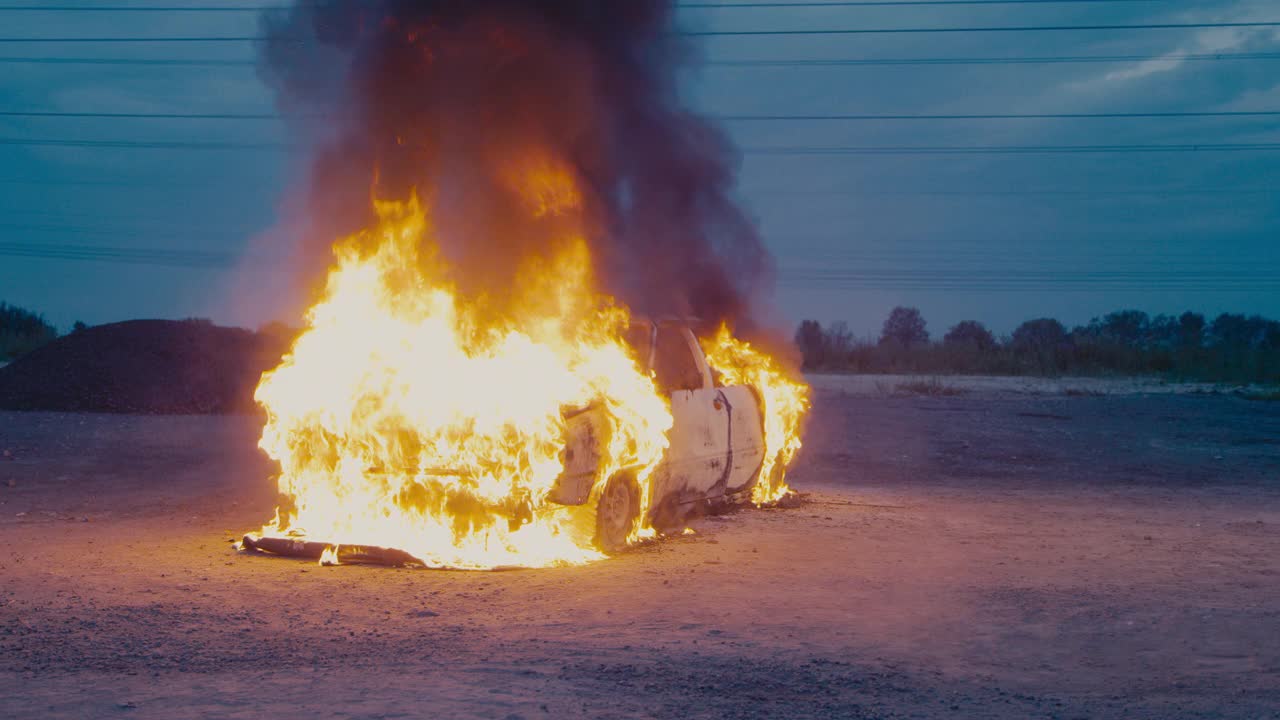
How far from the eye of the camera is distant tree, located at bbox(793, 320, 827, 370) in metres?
50.8

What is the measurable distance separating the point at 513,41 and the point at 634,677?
7.44 meters

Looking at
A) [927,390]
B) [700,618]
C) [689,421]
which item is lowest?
[700,618]

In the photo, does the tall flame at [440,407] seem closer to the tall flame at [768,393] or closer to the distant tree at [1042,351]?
the tall flame at [768,393]

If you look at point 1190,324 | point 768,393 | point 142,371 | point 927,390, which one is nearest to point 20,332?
point 142,371

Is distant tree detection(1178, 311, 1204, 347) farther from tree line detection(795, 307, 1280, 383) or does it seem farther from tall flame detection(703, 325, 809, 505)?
tall flame detection(703, 325, 809, 505)

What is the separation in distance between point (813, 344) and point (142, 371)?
3248 centimetres

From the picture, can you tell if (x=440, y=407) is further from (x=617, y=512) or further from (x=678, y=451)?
(x=678, y=451)

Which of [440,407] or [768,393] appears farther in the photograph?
[768,393]

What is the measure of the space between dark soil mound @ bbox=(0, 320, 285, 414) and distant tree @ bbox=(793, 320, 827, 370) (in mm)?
27060

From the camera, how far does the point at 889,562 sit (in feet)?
28.8

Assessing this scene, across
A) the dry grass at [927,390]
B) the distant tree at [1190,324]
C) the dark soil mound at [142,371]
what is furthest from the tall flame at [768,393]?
the distant tree at [1190,324]

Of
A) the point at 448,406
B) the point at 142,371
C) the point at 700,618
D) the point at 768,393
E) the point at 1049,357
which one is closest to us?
the point at 700,618

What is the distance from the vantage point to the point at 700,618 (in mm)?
6809

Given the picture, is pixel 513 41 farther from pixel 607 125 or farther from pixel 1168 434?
pixel 1168 434
